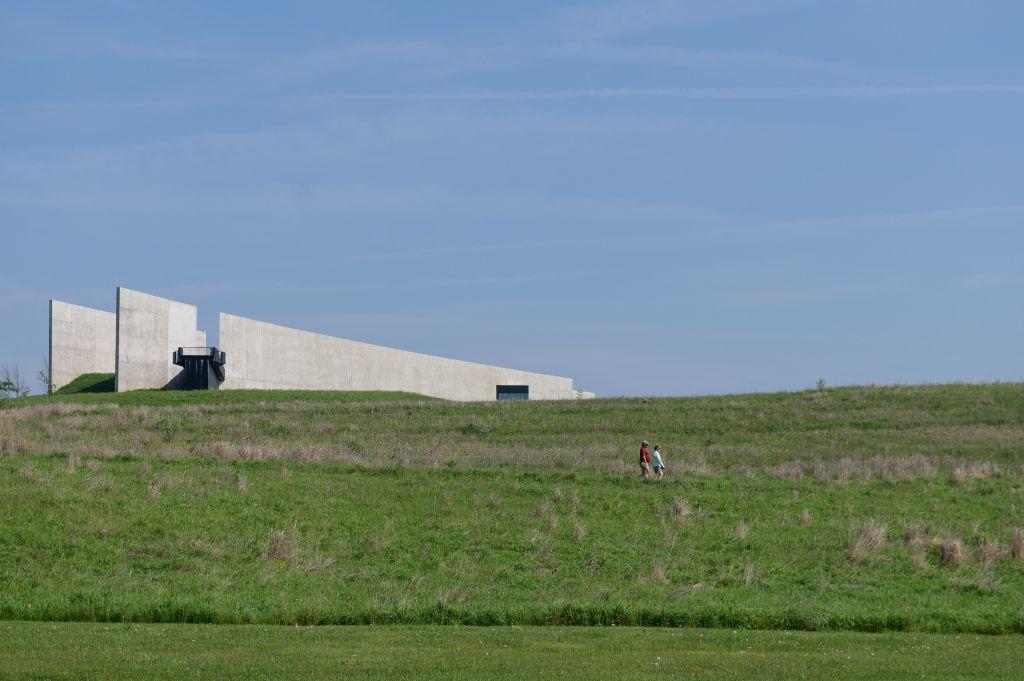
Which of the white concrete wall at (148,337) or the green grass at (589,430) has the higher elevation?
the white concrete wall at (148,337)

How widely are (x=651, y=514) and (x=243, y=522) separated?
975 cm

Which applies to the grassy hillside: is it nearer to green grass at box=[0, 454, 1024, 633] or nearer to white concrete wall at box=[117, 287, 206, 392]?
green grass at box=[0, 454, 1024, 633]

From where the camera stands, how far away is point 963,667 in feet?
43.5

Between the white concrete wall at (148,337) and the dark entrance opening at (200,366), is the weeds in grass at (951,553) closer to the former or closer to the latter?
the dark entrance opening at (200,366)

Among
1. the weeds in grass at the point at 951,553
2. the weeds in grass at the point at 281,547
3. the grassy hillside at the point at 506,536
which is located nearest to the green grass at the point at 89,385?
the grassy hillside at the point at 506,536

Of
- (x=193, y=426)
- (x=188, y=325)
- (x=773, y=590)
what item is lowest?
(x=773, y=590)

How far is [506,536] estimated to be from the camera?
25.2 meters

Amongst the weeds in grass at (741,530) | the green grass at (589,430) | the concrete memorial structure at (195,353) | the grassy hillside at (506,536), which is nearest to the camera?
the grassy hillside at (506,536)

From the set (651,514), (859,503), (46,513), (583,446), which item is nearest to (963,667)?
(651,514)

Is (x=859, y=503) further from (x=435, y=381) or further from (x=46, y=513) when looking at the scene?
(x=435, y=381)

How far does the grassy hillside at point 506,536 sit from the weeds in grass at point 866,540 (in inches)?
2.7

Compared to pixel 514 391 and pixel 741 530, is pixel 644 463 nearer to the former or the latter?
pixel 741 530

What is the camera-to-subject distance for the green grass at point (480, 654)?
12609mm

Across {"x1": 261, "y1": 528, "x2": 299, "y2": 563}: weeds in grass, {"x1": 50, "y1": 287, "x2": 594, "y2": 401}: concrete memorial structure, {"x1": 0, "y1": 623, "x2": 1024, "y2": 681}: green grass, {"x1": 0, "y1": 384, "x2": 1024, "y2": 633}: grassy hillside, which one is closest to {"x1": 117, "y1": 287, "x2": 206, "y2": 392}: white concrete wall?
{"x1": 50, "y1": 287, "x2": 594, "y2": 401}: concrete memorial structure
